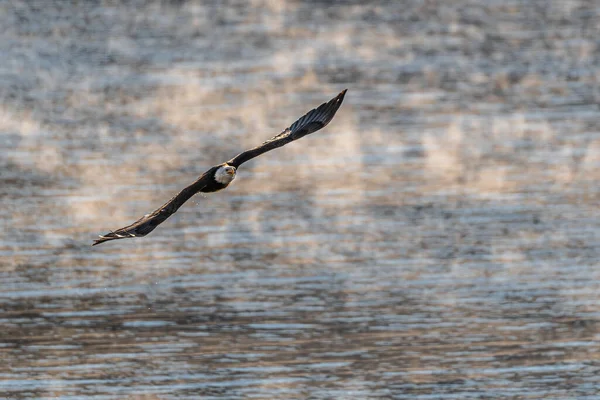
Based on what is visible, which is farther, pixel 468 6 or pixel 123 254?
pixel 468 6

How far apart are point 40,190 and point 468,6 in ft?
10.0

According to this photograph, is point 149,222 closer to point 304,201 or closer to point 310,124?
point 310,124

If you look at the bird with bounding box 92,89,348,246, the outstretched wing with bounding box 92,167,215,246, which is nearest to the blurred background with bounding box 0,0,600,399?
the bird with bounding box 92,89,348,246

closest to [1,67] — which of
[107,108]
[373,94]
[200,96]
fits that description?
[107,108]

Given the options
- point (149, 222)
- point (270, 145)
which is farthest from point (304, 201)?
point (149, 222)

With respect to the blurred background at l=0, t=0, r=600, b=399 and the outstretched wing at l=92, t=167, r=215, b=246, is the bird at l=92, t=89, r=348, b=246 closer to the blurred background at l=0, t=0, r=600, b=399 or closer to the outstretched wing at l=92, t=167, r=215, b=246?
the outstretched wing at l=92, t=167, r=215, b=246

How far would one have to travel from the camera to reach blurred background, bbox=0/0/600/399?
5.86m

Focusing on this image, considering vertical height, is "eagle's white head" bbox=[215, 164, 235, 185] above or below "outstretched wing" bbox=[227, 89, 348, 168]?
below

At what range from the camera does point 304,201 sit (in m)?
6.47

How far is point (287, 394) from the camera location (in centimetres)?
567

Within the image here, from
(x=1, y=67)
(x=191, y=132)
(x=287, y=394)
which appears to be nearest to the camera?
(x=287, y=394)

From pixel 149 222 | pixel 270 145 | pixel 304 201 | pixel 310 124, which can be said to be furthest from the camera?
pixel 304 201

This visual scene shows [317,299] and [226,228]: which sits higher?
[226,228]

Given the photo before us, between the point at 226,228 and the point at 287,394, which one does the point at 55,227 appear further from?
the point at 287,394
